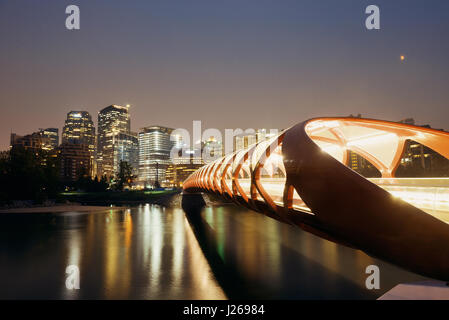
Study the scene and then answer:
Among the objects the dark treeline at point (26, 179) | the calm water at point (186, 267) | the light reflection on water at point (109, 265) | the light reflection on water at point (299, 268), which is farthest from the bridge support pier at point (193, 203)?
the dark treeline at point (26, 179)

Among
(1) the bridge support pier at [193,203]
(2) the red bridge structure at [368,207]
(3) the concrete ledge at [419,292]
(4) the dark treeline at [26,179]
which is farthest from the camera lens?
(4) the dark treeline at [26,179]

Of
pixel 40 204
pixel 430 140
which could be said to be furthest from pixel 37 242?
pixel 40 204

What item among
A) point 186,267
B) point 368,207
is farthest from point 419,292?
point 186,267

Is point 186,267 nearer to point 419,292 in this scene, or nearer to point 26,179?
point 419,292

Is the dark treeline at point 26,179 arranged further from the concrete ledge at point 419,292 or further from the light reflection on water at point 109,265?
the concrete ledge at point 419,292

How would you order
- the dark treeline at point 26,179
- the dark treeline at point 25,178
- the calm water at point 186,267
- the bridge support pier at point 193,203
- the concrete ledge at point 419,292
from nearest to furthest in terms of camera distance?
the concrete ledge at point 419,292, the calm water at point 186,267, the bridge support pier at point 193,203, the dark treeline at point 26,179, the dark treeline at point 25,178

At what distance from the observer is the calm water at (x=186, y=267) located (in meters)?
9.92

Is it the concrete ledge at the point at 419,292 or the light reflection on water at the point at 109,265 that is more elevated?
the concrete ledge at the point at 419,292

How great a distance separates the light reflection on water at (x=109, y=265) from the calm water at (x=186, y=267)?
31 mm

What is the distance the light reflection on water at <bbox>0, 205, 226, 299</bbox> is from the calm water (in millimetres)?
31

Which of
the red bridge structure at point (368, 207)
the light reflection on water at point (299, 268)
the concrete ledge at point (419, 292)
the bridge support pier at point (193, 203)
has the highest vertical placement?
the red bridge structure at point (368, 207)

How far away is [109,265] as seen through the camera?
13250 millimetres

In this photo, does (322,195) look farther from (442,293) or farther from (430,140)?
(442,293)

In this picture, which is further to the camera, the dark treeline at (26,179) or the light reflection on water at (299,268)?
the dark treeline at (26,179)
